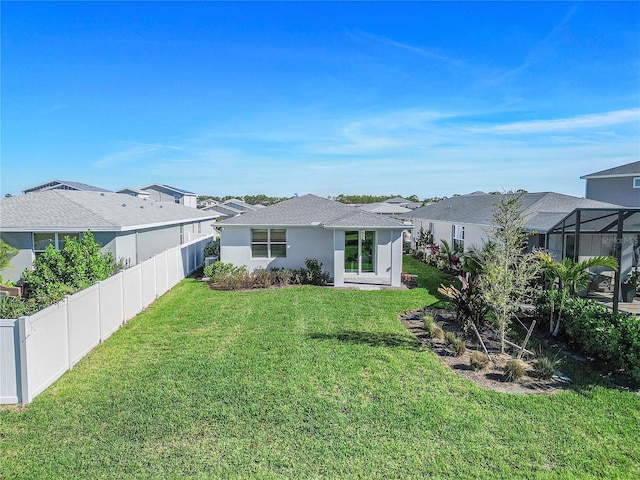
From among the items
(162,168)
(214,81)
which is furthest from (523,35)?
(162,168)

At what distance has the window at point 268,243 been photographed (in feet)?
63.3

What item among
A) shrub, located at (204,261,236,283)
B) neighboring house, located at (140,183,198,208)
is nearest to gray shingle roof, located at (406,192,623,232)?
shrub, located at (204,261,236,283)

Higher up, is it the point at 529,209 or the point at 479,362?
the point at 529,209

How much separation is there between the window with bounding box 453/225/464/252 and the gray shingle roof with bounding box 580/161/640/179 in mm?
12426

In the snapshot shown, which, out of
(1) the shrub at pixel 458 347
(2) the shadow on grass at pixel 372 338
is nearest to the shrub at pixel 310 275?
(2) the shadow on grass at pixel 372 338

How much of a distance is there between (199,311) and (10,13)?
35.5 feet

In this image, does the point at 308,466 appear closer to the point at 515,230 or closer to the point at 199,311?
the point at 515,230

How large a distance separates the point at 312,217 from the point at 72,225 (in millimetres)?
10386

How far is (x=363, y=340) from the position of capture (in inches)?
397

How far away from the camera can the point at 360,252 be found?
1833 centimetres

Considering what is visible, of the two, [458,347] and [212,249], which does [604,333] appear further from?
[212,249]

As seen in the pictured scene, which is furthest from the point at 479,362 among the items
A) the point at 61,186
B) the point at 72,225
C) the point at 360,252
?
the point at 61,186

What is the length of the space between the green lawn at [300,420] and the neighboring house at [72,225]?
8390 mm

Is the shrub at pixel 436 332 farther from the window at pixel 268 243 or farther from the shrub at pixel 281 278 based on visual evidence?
the window at pixel 268 243
